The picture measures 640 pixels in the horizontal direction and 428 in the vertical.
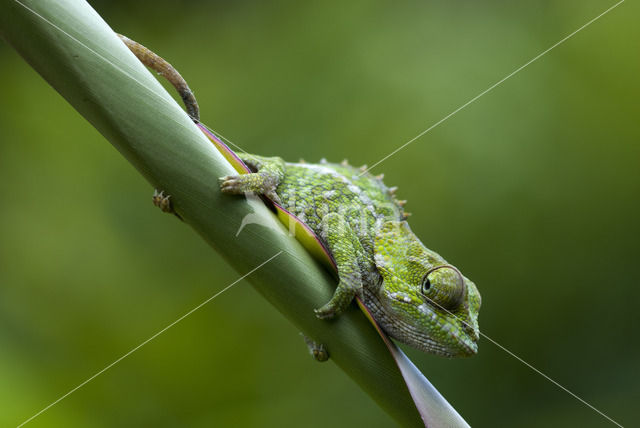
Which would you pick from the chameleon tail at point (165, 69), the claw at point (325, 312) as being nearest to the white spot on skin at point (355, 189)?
the chameleon tail at point (165, 69)

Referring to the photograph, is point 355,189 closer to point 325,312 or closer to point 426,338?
point 426,338

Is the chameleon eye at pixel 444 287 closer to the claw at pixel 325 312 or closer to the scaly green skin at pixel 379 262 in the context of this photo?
the scaly green skin at pixel 379 262

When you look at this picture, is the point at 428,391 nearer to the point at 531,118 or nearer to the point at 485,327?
the point at 485,327

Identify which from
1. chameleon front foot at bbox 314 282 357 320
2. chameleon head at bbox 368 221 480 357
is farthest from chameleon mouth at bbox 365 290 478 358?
chameleon front foot at bbox 314 282 357 320

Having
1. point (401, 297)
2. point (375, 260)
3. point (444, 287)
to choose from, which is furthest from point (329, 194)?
point (444, 287)

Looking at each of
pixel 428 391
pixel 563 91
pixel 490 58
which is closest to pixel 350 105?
pixel 490 58

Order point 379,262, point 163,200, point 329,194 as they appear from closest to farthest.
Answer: point 163,200 < point 379,262 < point 329,194

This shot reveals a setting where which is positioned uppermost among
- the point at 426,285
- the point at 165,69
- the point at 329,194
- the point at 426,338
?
the point at 165,69
